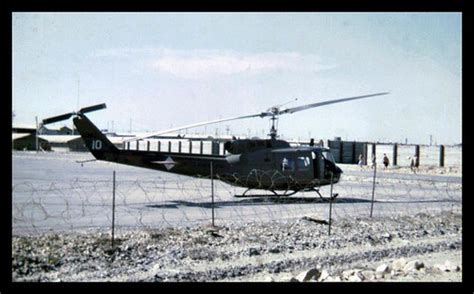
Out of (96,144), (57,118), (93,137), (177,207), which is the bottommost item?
(177,207)

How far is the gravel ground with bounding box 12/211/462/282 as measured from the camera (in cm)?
824

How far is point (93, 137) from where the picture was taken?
1546 cm

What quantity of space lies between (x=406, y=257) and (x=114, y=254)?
6.19 meters

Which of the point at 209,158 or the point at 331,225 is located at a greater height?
the point at 209,158

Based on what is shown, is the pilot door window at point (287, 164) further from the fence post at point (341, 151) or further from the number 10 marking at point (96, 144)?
the fence post at point (341, 151)

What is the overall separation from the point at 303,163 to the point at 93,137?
7.49m

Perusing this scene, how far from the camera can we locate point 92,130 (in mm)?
15516

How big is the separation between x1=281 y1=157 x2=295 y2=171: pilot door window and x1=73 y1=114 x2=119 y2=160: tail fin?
591cm

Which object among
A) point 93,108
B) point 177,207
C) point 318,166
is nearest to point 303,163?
point 318,166

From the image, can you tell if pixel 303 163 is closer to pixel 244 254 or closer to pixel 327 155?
pixel 327 155

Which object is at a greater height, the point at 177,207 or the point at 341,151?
the point at 341,151

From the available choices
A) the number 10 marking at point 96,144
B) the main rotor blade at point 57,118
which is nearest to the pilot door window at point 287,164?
the number 10 marking at point 96,144
